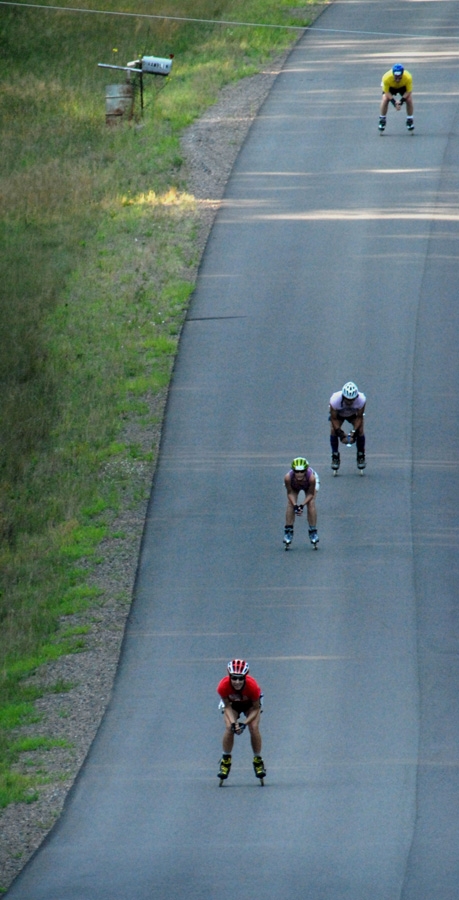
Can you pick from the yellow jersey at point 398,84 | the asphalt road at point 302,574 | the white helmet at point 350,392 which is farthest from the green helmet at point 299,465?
the yellow jersey at point 398,84

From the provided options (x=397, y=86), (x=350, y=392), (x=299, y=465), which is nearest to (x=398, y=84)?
(x=397, y=86)

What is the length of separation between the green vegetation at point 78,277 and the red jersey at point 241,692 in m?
2.64

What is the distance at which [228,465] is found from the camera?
78.8 ft

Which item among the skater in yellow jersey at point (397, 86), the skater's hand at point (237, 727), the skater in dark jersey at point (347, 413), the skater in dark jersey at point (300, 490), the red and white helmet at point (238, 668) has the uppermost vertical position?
the skater in yellow jersey at point (397, 86)

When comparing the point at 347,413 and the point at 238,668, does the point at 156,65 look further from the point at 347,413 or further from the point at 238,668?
the point at 238,668

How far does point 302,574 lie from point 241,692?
5.94 m

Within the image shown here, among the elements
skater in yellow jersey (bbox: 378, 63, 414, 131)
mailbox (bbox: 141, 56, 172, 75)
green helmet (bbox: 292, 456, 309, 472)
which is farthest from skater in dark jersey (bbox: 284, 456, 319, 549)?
mailbox (bbox: 141, 56, 172, 75)

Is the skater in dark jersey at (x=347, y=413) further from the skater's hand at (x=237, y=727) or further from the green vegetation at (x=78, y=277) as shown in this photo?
the skater's hand at (x=237, y=727)

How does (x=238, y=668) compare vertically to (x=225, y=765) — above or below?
above

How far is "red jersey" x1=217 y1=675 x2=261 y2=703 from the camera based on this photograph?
47.5 feet

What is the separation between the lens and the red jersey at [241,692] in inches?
570

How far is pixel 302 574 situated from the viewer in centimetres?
2034

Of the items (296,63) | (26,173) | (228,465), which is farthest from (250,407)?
(296,63)

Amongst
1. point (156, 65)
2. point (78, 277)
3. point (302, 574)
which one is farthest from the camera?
point (156, 65)
